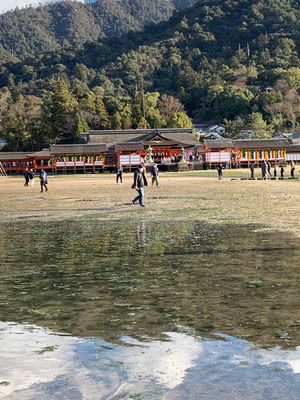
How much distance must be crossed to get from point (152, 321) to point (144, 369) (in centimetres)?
152

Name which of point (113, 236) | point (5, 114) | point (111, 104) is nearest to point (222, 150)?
point (111, 104)

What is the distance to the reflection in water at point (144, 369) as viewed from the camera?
4.40 metres

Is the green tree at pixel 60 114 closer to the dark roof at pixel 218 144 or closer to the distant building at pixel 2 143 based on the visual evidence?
the distant building at pixel 2 143

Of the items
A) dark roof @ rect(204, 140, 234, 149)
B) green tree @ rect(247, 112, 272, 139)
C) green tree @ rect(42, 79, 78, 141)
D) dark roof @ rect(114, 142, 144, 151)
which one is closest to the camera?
dark roof @ rect(114, 142, 144, 151)

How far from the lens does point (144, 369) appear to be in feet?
16.1

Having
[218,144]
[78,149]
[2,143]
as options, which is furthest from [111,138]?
[2,143]

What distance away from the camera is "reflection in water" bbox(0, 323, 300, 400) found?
440 centimetres

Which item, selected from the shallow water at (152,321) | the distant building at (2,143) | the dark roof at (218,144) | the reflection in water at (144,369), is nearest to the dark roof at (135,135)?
→ the dark roof at (218,144)

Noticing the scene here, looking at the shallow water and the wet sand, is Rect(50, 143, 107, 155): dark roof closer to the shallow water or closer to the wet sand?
the wet sand

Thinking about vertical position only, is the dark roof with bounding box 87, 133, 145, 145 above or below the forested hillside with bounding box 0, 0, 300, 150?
below

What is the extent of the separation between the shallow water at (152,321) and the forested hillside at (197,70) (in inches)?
2721

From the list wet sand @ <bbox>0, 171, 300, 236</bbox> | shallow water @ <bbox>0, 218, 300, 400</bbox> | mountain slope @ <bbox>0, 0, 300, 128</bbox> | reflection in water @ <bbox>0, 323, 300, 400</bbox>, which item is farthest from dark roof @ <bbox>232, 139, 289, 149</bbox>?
reflection in water @ <bbox>0, 323, 300, 400</bbox>

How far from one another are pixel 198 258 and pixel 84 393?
20.3 feet

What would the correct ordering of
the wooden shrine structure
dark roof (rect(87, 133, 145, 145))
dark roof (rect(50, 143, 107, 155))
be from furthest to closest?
dark roof (rect(87, 133, 145, 145)) → the wooden shrine structure → dark roof (rect(50, 143, 107, 155))
